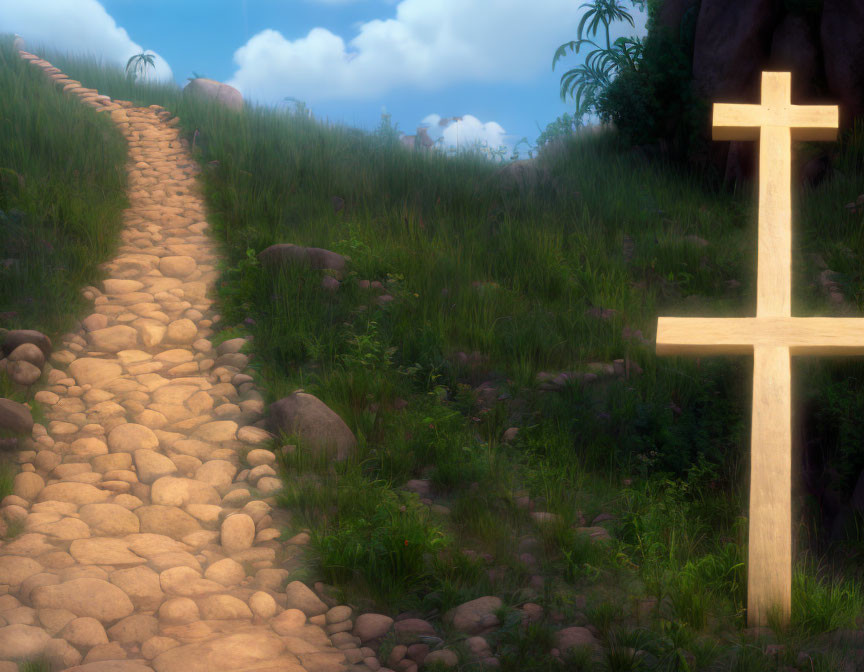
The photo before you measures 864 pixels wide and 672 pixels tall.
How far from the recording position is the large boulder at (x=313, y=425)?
4102mm

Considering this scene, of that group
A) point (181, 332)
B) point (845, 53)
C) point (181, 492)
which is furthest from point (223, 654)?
point (845, 53)

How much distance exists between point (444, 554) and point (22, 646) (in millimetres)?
1650

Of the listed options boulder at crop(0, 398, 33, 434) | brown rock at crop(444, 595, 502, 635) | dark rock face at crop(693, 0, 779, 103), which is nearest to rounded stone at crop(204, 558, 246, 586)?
brown rock at crop(444, 595, 502, 635)

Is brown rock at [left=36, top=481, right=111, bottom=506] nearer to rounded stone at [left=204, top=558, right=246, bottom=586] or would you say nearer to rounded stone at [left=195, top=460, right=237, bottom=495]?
rounded stone at [left=195, top=460, right=237, bottom=495]

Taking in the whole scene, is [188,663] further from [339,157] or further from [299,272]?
[339,157]

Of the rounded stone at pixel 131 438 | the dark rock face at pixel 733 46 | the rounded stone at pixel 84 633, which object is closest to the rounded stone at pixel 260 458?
the rounded stone at pixel 131 438

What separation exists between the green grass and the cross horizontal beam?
875 mm

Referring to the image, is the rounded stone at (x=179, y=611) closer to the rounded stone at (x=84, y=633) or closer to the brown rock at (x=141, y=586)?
the brown rock at (x=141, y=586)

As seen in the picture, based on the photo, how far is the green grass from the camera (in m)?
3.21

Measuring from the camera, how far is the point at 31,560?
3.25 metres

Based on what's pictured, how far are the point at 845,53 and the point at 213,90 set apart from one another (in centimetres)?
1109

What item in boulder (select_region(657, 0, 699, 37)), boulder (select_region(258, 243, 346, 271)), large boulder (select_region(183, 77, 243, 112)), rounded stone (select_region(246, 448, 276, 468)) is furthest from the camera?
large boulder (select_region(183, 77, 243, 112))

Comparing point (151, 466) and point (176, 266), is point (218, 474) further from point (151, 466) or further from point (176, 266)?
point (176, 266)

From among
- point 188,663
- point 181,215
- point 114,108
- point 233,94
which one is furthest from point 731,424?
point 233,94
